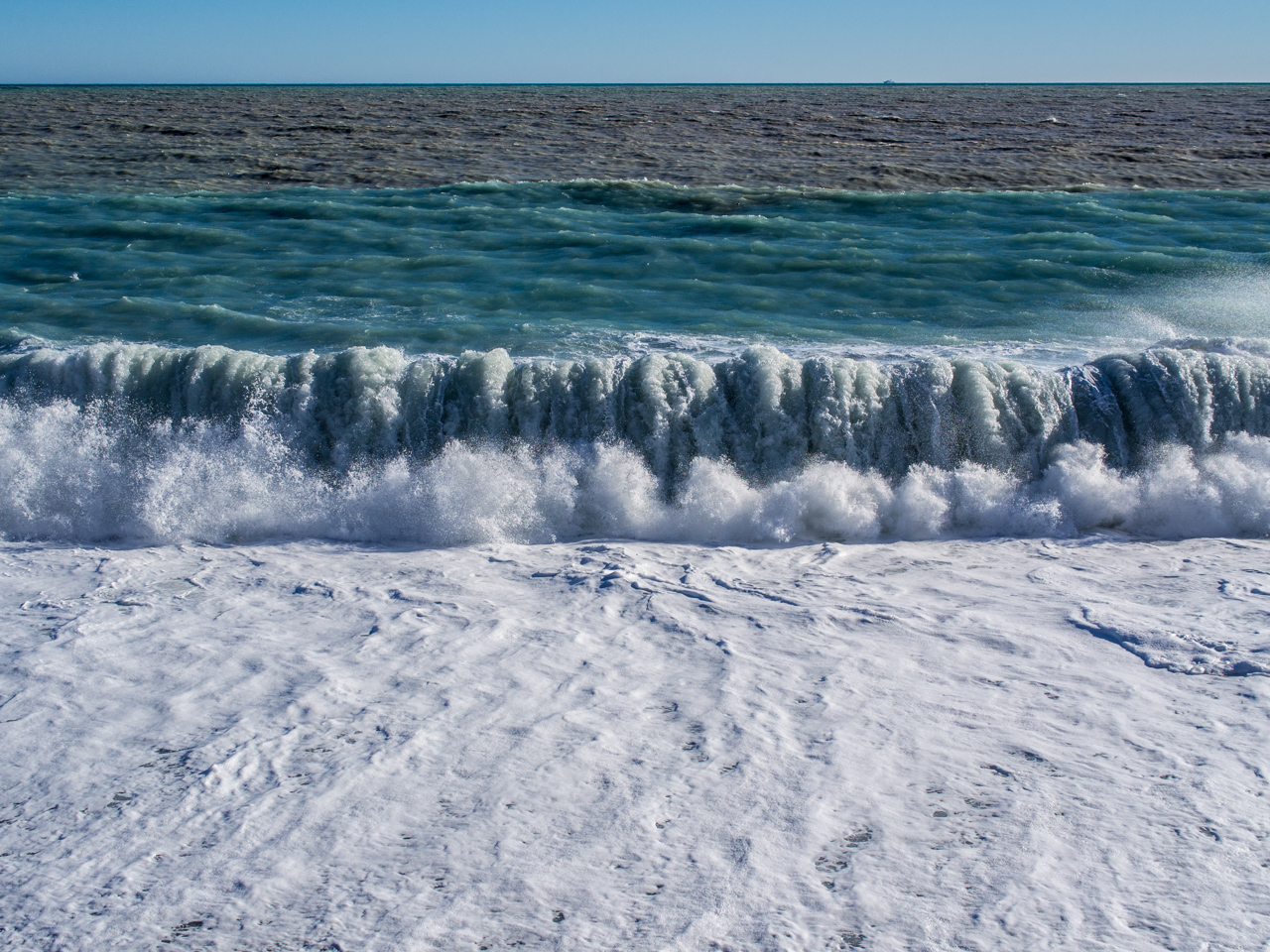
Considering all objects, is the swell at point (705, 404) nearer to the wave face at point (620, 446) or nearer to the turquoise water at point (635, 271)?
the wave face at point (620, 446)

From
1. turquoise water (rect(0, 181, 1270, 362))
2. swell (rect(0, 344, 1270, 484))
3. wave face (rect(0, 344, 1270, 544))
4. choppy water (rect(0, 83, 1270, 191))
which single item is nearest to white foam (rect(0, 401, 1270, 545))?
wave face (rect(0, 344, 1270, 544))

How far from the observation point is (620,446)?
6.48 m

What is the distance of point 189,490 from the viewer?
19.8 feet

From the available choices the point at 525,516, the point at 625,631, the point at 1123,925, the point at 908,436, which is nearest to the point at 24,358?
the point at 525,516

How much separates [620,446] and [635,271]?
5.39 meters

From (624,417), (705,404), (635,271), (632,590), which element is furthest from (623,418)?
(635,271)

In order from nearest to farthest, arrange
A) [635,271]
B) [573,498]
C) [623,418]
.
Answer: [573,498] < [623,418] < [635,271]

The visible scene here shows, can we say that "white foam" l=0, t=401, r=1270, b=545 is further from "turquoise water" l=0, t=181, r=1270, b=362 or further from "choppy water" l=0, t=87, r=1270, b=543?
"turquoise water" l=0, t=181, r=1270, b=362

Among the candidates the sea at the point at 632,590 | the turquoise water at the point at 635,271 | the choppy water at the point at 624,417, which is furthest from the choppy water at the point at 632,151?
the choppy water at the point at 624,417

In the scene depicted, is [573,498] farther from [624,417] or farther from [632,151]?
[632,151]

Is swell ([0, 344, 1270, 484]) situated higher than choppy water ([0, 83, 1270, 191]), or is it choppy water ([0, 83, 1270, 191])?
choppy water ([0, 83, 1270, 191])

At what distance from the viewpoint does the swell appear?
21.5ft

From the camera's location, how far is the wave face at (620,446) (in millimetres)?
5926

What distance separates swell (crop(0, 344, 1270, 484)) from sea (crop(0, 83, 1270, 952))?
32 millimetres
